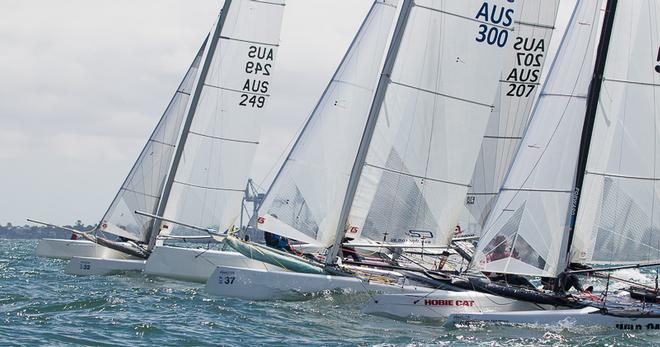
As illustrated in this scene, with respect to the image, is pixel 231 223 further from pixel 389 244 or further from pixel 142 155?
pixel 389 244

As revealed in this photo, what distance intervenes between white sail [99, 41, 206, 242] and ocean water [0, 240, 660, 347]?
685 cm

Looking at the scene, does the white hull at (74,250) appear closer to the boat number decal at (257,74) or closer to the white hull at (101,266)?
the white hull at (101,266)

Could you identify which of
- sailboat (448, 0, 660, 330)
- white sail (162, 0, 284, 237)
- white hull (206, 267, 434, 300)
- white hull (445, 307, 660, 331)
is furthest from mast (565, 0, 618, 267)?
white sail (162, 0, 284, 237)

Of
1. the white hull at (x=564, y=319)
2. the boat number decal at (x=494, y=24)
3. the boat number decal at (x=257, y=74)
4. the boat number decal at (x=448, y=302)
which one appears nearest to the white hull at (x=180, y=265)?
the boat number decal at (x=257, y=74)

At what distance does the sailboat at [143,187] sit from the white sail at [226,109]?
3.82ft

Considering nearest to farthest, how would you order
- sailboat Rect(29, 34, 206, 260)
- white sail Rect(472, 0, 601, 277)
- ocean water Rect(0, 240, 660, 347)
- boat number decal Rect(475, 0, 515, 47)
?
ocean water Rect(0, 240, 660, 347), white sail Rect(472, 0, 601, 277), boat number decal Rect(475, 0, 515, 47), sailboat Rect(29, 34, 206, 260)

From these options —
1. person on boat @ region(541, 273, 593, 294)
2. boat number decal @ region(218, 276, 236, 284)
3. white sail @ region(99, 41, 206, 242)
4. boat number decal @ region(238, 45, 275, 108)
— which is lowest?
boat number decal @ region(218, 276, 236, 284)

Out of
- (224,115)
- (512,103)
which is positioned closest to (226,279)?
(224,115)

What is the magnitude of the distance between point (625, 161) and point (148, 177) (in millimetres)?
13512

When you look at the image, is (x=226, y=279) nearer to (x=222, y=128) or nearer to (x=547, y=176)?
(x=547, y=176)

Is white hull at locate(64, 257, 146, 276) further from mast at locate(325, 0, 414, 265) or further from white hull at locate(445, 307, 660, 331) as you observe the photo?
white hull at locate(445, 307, 660, 331)

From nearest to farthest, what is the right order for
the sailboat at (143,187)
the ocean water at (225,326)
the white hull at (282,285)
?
the ocean water at (225,326), the white hull at (282,285), the sailboat at (143,187)

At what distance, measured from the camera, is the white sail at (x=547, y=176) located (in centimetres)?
1780

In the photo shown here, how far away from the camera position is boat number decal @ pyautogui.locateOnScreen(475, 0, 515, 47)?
21.0 m
